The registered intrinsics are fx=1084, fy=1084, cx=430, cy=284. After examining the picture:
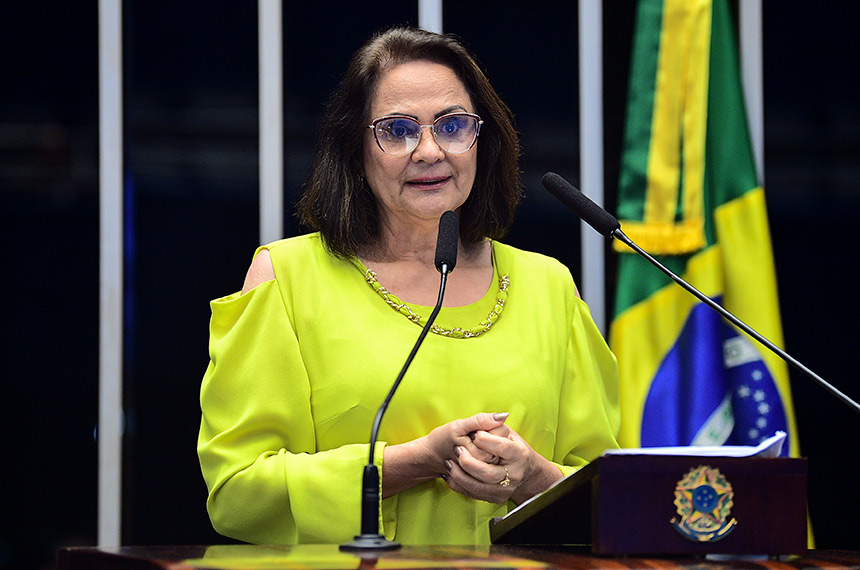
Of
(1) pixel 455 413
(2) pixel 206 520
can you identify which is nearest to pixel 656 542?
(1) pixel 455 413

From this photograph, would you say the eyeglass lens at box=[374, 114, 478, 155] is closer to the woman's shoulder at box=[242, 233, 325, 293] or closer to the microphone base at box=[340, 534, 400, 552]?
the woman's shoulder at box=[242, 233, 325, 293]

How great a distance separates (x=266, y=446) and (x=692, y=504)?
0.83 m

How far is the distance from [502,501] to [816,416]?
4.82 ft

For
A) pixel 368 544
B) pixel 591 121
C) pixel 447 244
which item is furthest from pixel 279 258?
pixel 591 121

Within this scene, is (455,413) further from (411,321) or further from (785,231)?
(785,231)

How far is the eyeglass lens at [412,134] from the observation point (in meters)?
2.02

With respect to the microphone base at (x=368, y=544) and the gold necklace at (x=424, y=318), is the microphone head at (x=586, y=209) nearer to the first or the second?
A: the gold necklace at (x=424, y=318)

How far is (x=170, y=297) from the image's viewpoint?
111 inches

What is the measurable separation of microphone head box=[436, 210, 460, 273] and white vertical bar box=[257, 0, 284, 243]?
1.25 meters

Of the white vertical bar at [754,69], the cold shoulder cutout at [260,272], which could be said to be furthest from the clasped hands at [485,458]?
the white vertical bar at [754,69]

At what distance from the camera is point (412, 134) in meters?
2.03

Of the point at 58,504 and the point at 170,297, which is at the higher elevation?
the point at 170,297

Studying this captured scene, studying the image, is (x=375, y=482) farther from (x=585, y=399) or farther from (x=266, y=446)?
(x=585, y=399)

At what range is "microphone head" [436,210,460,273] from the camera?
1.63 meters
